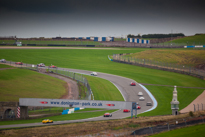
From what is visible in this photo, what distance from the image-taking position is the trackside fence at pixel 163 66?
6999cm

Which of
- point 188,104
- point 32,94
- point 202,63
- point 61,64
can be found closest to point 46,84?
point 32,94

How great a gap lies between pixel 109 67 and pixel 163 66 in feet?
46.4

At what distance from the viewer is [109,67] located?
81.1 m

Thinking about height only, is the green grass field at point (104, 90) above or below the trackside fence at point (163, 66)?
below

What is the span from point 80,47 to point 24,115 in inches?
3282

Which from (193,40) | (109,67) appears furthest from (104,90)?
(193,40)

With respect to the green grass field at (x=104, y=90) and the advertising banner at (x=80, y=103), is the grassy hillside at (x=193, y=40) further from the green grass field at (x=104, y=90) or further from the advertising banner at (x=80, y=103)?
the advertising banner at (x=80, y=103)

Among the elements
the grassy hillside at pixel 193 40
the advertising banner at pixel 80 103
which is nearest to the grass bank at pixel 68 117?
the advertising banner at pixel 80 103

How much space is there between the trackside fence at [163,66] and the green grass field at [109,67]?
2.20 meters

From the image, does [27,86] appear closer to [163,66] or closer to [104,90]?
[104,90]

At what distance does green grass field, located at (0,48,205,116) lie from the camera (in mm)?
54000

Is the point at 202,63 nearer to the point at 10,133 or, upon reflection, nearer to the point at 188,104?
the point at 188,104

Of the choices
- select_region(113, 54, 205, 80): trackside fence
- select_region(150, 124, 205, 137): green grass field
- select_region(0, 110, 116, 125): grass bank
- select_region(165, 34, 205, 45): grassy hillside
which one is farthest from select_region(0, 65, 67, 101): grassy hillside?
select_region(165, 34, 205, 45): grassy hillside

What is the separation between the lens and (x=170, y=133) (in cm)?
2427
